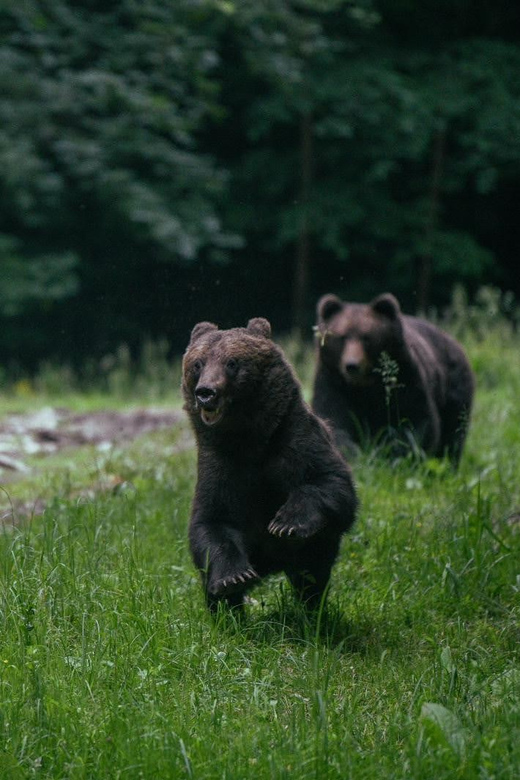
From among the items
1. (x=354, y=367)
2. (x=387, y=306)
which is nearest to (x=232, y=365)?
(x=354, y=367)

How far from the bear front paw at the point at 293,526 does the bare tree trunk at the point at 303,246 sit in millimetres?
13633

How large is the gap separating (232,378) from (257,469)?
0.35 metres

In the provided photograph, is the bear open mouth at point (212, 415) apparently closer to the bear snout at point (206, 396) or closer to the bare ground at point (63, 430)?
the bear snout at point (206, 396)

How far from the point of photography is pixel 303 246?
1788 centimetres

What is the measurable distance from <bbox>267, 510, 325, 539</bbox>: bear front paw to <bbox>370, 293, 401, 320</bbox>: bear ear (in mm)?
3311

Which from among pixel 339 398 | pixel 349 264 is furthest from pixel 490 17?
pixel 339 398

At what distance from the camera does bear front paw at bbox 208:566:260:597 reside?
3.78m

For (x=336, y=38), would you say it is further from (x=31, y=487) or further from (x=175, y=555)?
(x=175, y=555)

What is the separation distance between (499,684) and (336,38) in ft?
48.8

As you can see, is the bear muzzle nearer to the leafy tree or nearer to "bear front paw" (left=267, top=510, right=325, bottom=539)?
"bear front paw" (left=267, top=510, right=325, bottom=539)

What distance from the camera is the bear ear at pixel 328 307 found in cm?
730

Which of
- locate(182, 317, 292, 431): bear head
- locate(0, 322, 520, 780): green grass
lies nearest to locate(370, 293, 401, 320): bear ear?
locate(0, 322, 520, 780): green grass

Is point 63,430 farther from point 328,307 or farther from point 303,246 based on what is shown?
point 303,246

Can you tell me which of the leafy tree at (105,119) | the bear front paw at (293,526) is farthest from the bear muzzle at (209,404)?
the leafy tree at (105,119)
